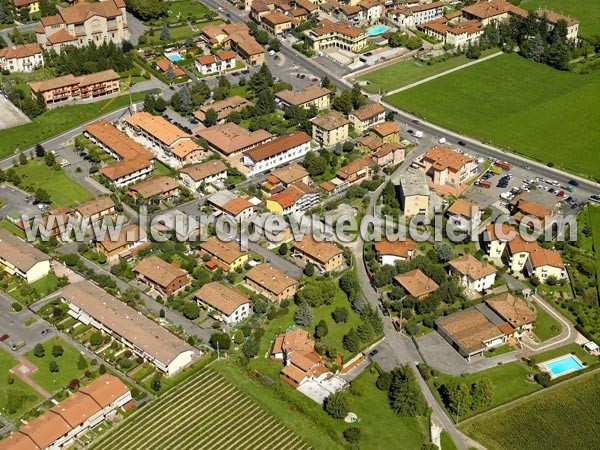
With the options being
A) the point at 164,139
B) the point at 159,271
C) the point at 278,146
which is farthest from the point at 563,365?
the point at 164,139

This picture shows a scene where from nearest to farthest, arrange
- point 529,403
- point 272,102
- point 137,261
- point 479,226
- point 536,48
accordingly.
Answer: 1. point 529,403
2. point 137,261
3. point 479,226
4. point 272,102
5. point 536,48

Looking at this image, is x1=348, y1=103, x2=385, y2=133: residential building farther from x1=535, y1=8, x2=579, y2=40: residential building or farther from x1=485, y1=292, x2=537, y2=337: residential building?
x1=535, y1=8, x2=579, y2=40: residential building

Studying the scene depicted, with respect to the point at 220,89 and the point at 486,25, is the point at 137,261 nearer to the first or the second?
the point at 220,89

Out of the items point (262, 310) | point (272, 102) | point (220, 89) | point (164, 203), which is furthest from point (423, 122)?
point (262, 310)

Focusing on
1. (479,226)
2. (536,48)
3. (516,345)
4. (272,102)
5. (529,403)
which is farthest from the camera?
(536,48)

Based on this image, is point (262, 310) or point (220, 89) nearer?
point (262, 310)

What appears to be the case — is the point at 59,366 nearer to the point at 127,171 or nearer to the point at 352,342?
the point at 352,342

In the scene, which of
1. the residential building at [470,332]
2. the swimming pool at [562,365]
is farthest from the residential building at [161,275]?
the swimming pool at [562,365]

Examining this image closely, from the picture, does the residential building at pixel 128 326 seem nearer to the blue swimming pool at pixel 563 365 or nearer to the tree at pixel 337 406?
the tree at pixel 337 406
